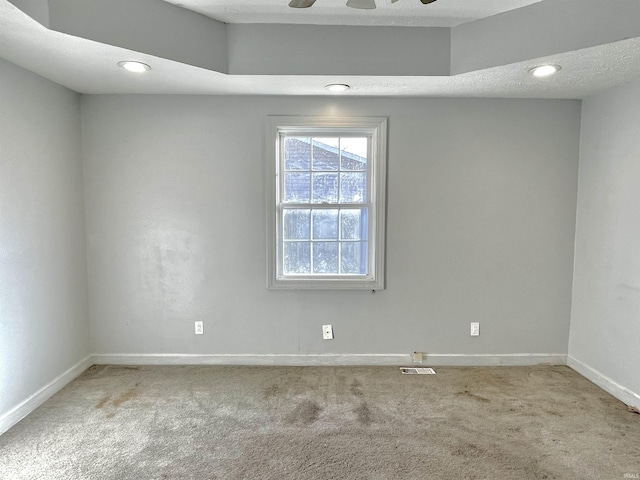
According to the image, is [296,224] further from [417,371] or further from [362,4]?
[362,4]

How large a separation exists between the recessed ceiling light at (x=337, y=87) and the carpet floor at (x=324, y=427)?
2.29m

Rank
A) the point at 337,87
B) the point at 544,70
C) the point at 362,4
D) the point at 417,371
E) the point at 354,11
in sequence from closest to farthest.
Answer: the point at 362,4 < the point at 354,11 < the point at 544,70 < the point at 337,87 < the point at 417,371

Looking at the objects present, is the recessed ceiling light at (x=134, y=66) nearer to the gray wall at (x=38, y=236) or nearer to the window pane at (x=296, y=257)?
the gray wall at (x=38, y=236)

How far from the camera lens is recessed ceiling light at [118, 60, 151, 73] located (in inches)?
88.0

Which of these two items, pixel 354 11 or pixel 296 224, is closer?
pixel 354 11

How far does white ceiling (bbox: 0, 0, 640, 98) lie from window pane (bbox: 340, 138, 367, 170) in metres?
0.39

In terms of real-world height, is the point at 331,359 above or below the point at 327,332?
below

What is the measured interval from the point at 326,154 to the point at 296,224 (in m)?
0.66

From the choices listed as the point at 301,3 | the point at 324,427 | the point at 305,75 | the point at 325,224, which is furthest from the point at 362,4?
the point at 324,427

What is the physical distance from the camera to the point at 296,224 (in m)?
3.13

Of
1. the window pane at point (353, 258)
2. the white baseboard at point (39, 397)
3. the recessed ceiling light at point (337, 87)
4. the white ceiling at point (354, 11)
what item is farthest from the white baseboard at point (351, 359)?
the white ceiling at point (354, 11)

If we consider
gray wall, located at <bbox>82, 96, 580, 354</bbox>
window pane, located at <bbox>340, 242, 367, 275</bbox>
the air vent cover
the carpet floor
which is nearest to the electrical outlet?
gray wall, located at <bbox>82, 96, 580, 354</bbox>

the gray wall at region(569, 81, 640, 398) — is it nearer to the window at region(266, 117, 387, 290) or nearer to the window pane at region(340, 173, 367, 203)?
the window at region(266, 117, 387, 290)

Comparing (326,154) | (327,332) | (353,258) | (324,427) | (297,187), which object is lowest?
(324,427)
